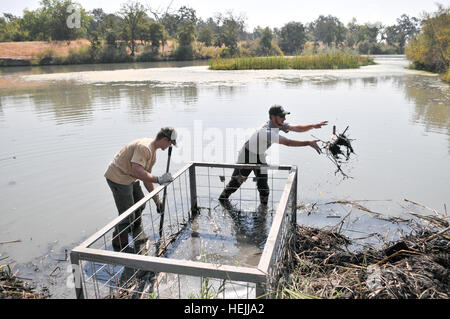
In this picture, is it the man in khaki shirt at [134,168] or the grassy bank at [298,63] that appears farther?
the grassy bank at [298,63]

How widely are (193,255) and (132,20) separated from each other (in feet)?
173

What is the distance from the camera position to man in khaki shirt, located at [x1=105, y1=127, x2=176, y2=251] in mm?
3098

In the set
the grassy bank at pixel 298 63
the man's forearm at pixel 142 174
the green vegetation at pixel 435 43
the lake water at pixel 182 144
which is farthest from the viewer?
the grassy bank at pixel 298 63

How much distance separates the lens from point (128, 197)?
347cm

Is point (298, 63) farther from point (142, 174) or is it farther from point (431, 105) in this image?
point (142, 174)

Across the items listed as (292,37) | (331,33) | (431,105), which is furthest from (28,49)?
(331,33)

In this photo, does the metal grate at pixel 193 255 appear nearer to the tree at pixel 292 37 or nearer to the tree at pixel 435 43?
the tree at pixel 435 43

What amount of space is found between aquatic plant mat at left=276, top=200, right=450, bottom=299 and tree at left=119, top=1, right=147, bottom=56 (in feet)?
161

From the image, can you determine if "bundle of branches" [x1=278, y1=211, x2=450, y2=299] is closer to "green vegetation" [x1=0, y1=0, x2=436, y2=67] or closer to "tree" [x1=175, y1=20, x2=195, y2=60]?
"green vegetation" [x1=0, y1=0, x2=436, y2=67]

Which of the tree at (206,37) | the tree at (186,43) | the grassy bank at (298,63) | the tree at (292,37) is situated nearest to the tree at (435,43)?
the grassy bank at (298,63)

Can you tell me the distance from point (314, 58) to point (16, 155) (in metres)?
21.0

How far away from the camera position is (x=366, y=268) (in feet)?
7.53

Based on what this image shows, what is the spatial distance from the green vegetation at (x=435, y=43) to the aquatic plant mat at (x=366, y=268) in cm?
2004

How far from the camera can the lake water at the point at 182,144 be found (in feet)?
14.0
